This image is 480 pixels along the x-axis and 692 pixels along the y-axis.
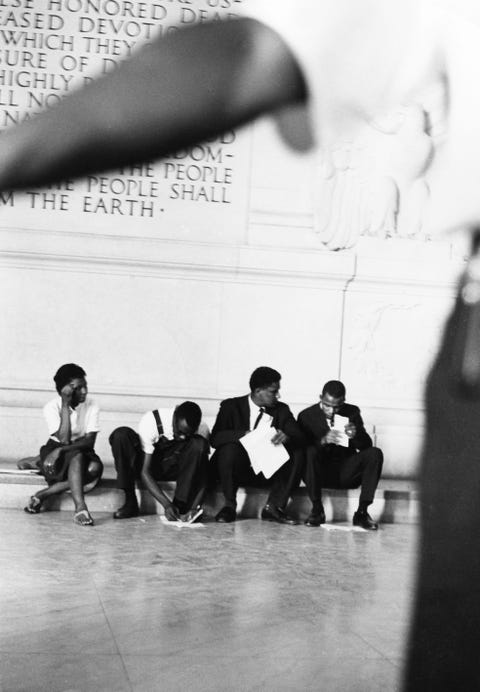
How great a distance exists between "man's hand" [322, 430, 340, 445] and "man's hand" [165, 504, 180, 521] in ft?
3.91

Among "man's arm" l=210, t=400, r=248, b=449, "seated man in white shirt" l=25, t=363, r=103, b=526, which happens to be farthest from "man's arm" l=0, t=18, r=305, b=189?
"man's arm" l=210, t=400, r=248, b=449

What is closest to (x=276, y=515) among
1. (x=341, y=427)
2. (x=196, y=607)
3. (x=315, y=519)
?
(x=315, y=519)

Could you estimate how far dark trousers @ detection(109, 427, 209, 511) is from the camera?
723 centimetres

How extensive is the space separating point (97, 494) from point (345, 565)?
2120mm

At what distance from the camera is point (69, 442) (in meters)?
7.20

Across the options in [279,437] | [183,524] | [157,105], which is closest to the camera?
[157,105]

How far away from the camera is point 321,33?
67 centimetres

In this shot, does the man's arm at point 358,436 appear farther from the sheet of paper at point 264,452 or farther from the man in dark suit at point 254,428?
the sheet of paper at point 264,452

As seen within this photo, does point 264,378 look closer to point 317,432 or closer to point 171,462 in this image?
point 317,432

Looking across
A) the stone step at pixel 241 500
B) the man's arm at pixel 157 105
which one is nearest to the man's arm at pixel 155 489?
the stone step at pixel 241 500

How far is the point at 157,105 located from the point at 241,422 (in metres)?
7.02

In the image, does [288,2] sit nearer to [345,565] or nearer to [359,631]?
[359,631]

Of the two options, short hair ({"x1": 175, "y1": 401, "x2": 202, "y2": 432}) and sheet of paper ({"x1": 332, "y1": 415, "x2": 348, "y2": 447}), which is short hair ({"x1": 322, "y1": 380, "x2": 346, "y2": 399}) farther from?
short hair ({"x1": 175, "y1": 401, "x2": 202, "y2": 432})

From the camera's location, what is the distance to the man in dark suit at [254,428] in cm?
746
